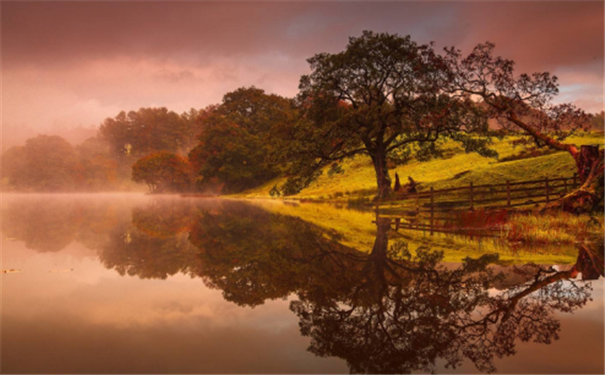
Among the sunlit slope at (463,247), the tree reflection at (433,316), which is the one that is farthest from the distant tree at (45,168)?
the tree reflection at (433,316)

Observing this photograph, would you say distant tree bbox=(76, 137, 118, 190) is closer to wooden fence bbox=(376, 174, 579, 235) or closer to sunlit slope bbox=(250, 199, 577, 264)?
wooden fence bbox=(376, 174, 579, 235)

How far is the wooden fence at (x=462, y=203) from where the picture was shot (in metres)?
22.7

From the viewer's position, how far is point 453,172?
2104 inches

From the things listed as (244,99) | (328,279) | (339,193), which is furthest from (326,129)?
(244,99)

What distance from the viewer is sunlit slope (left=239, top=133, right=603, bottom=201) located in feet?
120

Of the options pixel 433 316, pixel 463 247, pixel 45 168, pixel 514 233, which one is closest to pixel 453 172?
pixel 514 233

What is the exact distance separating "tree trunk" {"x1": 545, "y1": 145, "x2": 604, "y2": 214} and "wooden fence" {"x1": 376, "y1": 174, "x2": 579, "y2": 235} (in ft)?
4.70

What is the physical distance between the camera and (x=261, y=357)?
5.62m

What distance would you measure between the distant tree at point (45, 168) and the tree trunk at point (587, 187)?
148517mm

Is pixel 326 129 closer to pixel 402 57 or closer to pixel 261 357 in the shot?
pixel 402 57

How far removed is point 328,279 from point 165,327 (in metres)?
4.63

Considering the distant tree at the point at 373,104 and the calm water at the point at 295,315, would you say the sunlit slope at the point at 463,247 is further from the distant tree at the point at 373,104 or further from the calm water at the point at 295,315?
the distant tree at the point at 373,104

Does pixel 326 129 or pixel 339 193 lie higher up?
pixel 326 129

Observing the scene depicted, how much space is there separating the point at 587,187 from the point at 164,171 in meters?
101
